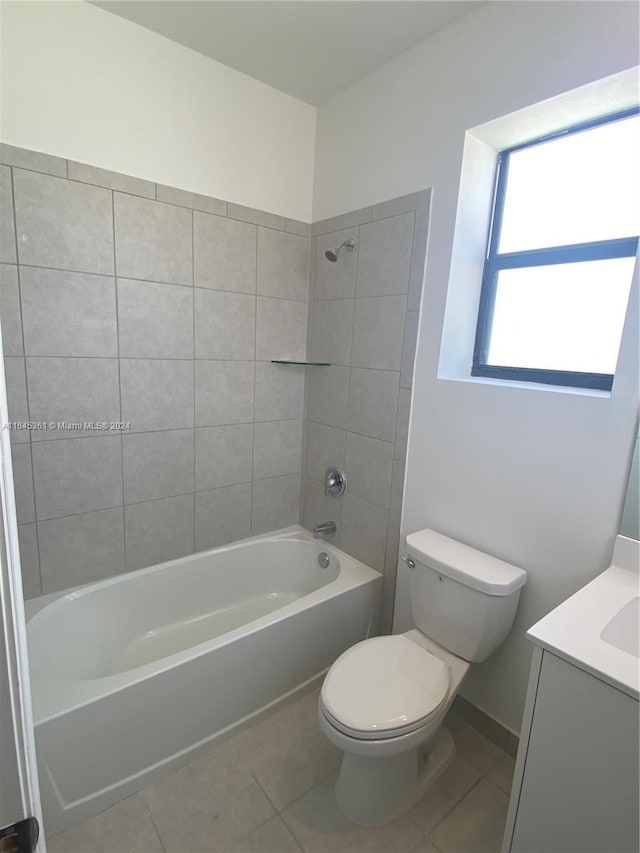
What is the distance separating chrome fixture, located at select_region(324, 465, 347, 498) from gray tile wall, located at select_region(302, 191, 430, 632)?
35 millimetres

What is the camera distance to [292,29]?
59.3 inches

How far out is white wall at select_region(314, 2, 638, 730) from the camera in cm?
120

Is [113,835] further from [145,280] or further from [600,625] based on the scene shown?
[145,280]

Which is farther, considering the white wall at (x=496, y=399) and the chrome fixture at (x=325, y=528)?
the chrome fixture at (x=325, y=528)

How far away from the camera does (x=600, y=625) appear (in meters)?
0.95

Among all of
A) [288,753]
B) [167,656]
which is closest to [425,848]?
[288,753]

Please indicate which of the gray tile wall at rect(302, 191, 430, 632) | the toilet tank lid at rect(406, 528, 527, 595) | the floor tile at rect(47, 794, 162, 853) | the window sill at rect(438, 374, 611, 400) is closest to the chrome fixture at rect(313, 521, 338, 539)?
the gray tile wall at rect(302, 191, 430, 632)

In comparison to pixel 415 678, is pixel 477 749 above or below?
below

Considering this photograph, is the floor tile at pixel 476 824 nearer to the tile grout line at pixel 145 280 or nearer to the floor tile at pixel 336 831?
the floor tile at pixel 336 831

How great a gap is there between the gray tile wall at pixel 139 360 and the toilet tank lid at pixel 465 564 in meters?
0.98

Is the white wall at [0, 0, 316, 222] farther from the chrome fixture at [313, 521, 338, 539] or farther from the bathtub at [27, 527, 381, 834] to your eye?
the bathtub at [27, 527, 381, 834]

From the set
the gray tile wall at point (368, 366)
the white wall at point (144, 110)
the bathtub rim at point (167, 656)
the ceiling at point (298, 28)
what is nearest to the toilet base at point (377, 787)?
the bathtub rim at point (167, 656)

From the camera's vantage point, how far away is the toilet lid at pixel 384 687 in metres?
1.18

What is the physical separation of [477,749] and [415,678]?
56 cm
